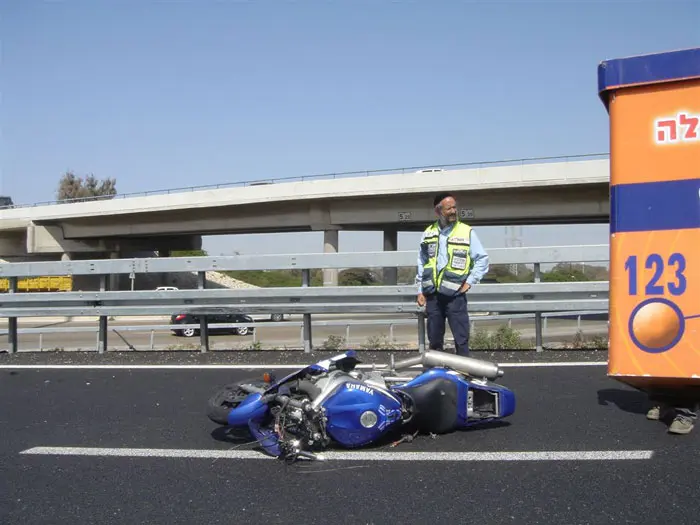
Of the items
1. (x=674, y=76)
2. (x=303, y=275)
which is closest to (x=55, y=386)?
(x=303, y=275)

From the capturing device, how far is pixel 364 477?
3789mm

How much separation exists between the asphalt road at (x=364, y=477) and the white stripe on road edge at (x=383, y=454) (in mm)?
56

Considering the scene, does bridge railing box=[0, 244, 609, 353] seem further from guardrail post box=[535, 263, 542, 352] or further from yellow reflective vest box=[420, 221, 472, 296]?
yellow reflective vest box=[420, 221, 472, 296]

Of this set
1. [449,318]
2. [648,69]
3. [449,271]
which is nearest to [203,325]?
[449,318]

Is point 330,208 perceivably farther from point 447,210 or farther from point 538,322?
point 447,210

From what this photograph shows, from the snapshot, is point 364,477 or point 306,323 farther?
point 306,323

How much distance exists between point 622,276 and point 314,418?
2.03 metres

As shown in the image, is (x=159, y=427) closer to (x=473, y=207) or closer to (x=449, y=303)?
(x=449, y=303)

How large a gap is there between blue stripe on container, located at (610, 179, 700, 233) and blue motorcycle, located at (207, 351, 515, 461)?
126 cm

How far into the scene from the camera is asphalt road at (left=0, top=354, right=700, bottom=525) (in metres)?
3.29

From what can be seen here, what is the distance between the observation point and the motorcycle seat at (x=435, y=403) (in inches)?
173

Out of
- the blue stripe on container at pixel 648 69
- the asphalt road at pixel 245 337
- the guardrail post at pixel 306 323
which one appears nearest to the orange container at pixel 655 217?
the blue stripe on container at pixel 648 69

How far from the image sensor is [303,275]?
793 centimetres

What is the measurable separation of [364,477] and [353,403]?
1.65ft
